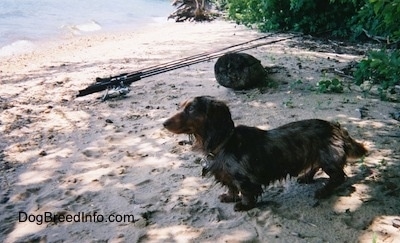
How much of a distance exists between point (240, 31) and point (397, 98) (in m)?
10.2

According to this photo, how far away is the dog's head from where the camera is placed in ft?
10.9

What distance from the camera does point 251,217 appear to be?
352 centimetres

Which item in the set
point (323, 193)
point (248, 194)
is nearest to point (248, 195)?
point (248, 194)

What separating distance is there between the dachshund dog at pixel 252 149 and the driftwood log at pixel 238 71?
145 inches

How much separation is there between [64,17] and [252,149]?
24706 millimetres

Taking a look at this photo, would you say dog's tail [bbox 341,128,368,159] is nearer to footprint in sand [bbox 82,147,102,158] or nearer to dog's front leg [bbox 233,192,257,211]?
dog's front leg [bbox 233,192,257,211]

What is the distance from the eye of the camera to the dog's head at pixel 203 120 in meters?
3.32

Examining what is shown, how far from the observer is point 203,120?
10.9 ft

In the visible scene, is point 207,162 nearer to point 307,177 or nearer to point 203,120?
point 203,120

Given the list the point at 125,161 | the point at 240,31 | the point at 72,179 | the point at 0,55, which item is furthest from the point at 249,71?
the point at 0,55

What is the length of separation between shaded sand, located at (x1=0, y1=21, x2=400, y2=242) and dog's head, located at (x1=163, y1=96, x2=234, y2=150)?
0.82 metres

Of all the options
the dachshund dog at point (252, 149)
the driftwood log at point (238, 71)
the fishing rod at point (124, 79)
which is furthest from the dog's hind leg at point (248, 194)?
the fishing rod at point (124, 79)

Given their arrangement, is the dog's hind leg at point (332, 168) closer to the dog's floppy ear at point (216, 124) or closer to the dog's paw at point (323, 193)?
the dog's paw at point (323, 193)

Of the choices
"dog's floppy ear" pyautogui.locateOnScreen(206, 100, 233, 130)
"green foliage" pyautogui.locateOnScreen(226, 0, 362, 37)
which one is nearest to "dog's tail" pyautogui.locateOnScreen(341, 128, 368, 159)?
"dog's floppy ear" pyautogui.locateOnScreen(206, 100, 233, 130)
